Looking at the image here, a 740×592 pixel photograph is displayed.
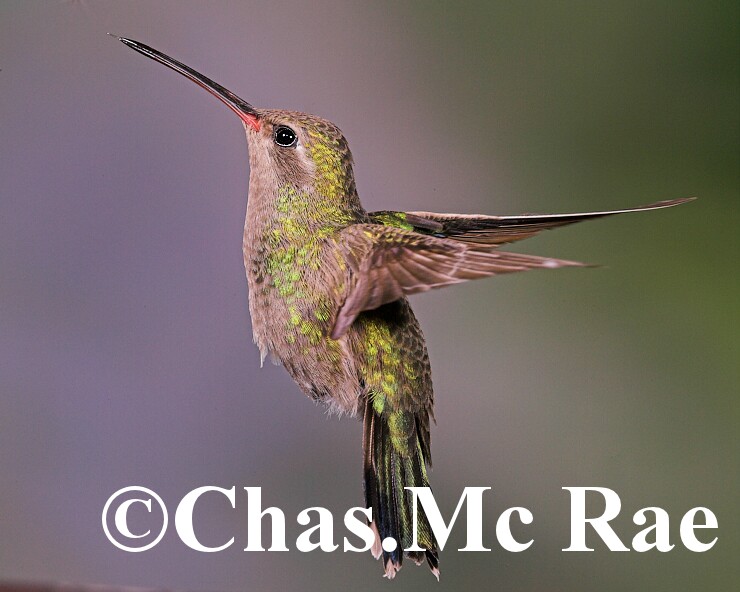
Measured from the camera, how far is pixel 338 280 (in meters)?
0.88

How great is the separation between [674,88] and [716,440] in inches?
19.1

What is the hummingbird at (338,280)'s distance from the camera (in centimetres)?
88

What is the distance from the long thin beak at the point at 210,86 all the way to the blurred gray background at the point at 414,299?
33 millimetres

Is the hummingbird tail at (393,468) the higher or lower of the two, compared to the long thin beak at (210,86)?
lower

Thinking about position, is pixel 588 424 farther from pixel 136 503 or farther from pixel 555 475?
pixel 136 503

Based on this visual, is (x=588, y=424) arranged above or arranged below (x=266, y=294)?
below

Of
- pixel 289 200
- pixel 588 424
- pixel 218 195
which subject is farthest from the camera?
pixel 588 424

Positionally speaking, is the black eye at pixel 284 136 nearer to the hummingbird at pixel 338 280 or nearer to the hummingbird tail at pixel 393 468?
the hummingbird at pixel 338 280

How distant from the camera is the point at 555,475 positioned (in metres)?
1.16

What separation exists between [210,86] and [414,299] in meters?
0.33

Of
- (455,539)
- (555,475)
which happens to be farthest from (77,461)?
(555,475)

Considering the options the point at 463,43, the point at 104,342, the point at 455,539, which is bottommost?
the point at 455,539
